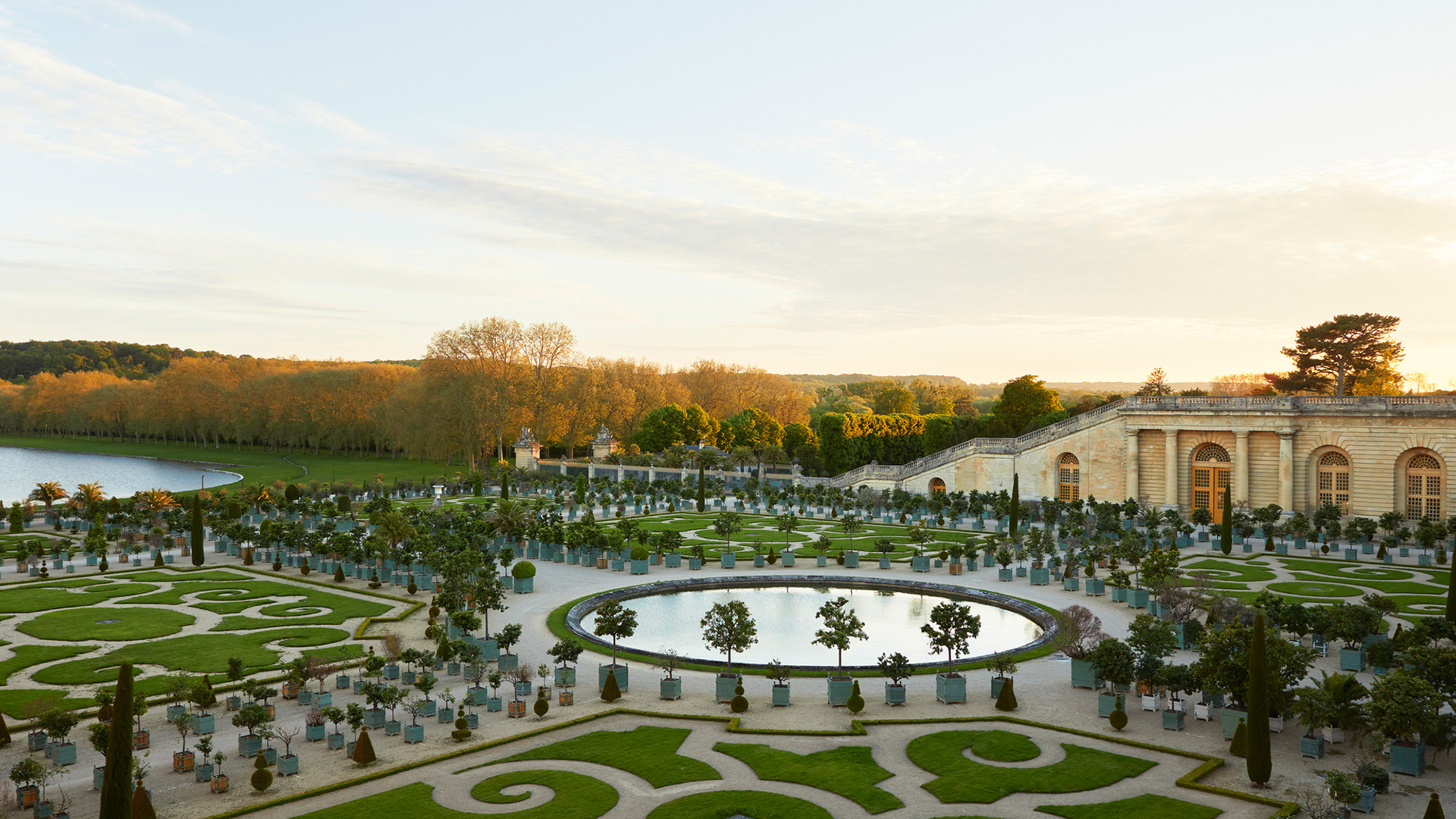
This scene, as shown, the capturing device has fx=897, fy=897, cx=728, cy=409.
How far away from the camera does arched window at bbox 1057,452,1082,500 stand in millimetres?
66062

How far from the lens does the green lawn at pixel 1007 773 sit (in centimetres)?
1905

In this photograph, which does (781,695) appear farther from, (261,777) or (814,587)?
(814,587)

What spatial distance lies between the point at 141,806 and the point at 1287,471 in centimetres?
6138

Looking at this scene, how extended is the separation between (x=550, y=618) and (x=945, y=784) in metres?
18.7

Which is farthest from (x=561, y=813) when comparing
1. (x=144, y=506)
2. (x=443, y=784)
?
(x=144, y=506)

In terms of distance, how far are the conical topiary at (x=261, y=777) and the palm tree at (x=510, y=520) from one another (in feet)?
89.2

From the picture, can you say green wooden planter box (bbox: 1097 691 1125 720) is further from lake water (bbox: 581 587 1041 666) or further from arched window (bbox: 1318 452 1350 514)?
arched window (bbox: 1318 452 1350 514)

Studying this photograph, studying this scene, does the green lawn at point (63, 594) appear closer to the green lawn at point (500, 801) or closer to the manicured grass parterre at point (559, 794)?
the green lawn at point (500, 801)

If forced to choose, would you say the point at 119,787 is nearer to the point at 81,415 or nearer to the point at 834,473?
the point at 834,473

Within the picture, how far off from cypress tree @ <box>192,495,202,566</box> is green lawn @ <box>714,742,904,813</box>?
114ft

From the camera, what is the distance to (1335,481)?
5656 cm

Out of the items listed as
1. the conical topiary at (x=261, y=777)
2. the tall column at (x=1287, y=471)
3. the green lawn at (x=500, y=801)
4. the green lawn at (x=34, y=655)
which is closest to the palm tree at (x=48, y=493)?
the green lawn at (x=34, y=655)

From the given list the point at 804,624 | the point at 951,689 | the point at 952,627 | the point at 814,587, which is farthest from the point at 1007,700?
the point at 814,587

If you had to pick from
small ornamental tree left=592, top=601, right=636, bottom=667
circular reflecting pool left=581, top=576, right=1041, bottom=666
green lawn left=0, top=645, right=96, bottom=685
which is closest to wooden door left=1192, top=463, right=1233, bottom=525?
circular reflecting pool left=581, top=576, right=1041, bottom=666
